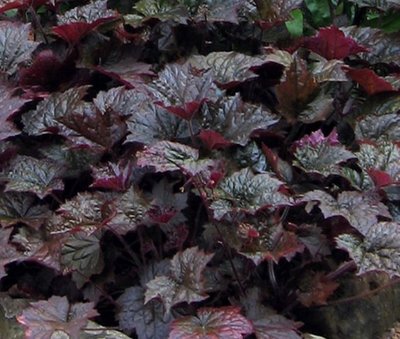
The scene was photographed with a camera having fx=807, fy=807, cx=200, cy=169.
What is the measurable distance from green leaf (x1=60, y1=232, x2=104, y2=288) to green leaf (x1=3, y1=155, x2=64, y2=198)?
0.14 m

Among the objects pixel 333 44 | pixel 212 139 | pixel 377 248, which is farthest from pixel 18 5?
pixel 377 248

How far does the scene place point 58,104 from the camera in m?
2.30

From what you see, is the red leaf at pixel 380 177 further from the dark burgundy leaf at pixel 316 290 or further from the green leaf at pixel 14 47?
the green leaf at pixel 14 47

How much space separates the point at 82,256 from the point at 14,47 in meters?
0.73

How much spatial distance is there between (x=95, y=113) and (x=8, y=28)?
1.68 feet

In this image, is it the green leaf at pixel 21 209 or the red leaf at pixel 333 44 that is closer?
the green leaf at pixel 21 209

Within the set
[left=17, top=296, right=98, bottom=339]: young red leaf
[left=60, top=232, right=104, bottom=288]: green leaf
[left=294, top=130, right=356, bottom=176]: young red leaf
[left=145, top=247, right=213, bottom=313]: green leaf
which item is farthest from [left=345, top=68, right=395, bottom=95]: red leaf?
[left=17, top=296, right=98, bottom=339]: young red leaf

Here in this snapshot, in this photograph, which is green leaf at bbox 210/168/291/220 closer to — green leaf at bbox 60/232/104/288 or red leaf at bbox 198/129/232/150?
red leaf at bbox 198/129/232/150

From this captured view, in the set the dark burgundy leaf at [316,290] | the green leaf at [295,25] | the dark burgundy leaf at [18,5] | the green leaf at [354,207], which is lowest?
the dark burgundy leaf at [316,290]

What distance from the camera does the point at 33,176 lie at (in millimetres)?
2154

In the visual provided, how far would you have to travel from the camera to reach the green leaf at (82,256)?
2033mm

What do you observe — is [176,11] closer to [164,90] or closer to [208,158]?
[164,90]

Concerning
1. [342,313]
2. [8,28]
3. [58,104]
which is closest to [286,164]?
[342,313]

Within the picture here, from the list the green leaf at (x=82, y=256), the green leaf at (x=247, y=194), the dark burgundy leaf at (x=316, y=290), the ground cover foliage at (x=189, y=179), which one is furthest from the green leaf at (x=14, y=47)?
the dark burgundy leaf at (x=316, y=290)
